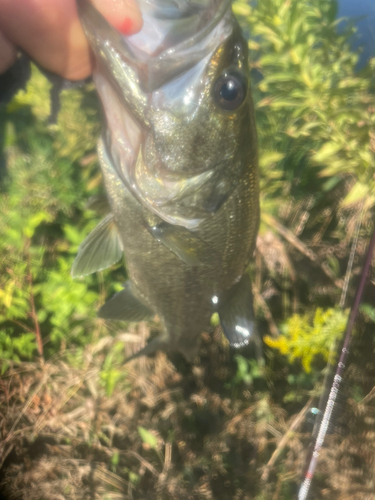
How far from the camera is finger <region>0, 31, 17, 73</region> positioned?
1001mm

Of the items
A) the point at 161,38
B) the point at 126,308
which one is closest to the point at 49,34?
the point at 161,38

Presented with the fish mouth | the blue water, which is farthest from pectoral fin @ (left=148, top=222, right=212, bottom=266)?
the blue water

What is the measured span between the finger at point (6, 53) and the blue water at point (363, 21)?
5.29 feet

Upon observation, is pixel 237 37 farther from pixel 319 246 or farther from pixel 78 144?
pixel 319 246

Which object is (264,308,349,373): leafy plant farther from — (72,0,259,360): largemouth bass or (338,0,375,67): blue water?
(338,0,375,67): blue water

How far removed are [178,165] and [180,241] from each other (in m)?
0.26

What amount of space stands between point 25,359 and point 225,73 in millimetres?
1821

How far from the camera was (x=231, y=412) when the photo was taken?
80.9 inches

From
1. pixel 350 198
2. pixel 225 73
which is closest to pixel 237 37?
pixel 225 73

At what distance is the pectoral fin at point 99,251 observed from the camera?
1.17m

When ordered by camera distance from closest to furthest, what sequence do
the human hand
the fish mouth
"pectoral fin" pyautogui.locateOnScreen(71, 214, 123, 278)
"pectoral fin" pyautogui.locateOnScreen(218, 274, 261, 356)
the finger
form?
1. the fish mouth
2. the human hand
3. the finger
4. "pectoral fin" pyautogui.locateOnScreen(71, 214, 123, 278)
5. "pectoral fin" pyautogui.locateOnScreen(218, 274, 261, 356)

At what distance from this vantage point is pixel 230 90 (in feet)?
2.63

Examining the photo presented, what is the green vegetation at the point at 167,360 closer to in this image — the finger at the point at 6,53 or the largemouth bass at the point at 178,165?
the finger at the point at 6,53

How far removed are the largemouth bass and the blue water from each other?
1.28m
